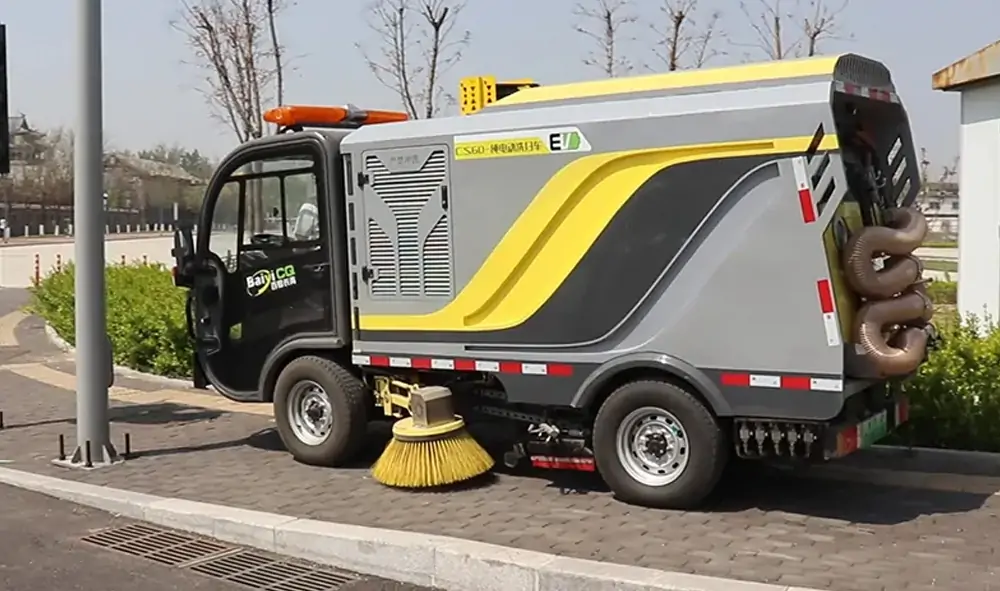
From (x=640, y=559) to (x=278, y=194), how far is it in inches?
168

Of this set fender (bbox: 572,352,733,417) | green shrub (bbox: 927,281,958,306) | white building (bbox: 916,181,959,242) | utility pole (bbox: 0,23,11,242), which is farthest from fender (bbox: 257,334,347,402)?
white building (bbox: 916,181,959,242)

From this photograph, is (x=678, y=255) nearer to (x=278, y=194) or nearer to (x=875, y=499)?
(x=875, y=499)

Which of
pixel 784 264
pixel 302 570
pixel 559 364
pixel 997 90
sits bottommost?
pixel 302 570

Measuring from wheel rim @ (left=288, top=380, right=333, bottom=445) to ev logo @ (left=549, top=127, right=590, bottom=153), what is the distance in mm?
2735

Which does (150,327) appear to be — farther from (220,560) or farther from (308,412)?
(220,560)

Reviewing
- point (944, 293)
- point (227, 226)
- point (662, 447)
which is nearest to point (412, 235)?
point (227, 226)

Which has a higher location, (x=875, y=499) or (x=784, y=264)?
(x=784, y=264)

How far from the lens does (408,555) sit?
243 inches

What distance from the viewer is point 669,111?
A: 272 inches

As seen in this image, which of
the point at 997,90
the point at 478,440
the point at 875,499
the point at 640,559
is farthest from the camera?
the point at 997,90

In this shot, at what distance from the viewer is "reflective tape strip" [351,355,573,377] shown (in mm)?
7422

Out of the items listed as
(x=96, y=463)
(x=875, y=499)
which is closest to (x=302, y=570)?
(x=96, y=463)

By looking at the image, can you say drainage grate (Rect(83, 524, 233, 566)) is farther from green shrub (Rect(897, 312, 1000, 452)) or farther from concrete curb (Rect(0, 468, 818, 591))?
green shrub (Rect(897, 312, 1000, 452))

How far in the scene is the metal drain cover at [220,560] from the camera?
6198 mm
